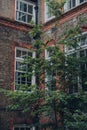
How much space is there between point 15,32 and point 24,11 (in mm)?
1581

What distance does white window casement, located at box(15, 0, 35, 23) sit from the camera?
18.7 metres

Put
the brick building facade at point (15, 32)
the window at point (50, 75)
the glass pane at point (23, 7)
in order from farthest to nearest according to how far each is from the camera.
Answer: the glass pane at point (23, 7) → the brick building facade at point (15, 32) → the window at point (50, 75)

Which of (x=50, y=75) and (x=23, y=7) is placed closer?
(x=50, y=75)

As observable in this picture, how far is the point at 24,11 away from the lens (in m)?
19.1

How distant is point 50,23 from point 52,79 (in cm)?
579

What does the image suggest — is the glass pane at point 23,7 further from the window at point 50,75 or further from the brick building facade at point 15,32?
A: the window at point 50,75

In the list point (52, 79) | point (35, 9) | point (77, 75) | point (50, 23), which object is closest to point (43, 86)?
point (52, 79)

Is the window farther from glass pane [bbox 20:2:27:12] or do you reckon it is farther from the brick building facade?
glass pane [bbox 20:2:27:12]

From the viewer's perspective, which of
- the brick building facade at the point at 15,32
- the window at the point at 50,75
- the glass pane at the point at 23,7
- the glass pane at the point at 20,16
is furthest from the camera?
the glass pane at the point at 23,7

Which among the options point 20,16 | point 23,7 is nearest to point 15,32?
point 20,16

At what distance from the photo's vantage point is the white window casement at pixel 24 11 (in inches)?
738

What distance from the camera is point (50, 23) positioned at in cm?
1831

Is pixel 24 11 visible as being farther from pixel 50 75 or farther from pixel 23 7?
pixel 50 75

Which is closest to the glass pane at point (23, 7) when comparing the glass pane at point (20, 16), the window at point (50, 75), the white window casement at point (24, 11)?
the white window casement at point (24, 11)
